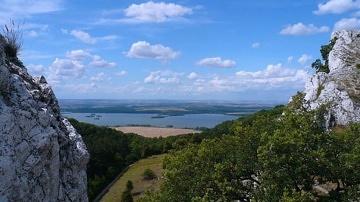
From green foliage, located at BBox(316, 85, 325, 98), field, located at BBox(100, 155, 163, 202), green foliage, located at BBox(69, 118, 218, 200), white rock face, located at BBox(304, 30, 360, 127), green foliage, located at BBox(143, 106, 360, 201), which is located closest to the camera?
green foliage, located at BBox(143, 106, 360, 201)

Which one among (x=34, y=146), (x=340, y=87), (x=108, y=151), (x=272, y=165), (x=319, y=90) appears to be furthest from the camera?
(x=108, y=151)

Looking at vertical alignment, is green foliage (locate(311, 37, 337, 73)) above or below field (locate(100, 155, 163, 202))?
above

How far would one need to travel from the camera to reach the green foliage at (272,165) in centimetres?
2044

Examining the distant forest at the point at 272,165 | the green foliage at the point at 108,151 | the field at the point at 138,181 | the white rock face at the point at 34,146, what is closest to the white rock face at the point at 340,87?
the distant forest at the point at 272,165

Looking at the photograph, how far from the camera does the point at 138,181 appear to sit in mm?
72438

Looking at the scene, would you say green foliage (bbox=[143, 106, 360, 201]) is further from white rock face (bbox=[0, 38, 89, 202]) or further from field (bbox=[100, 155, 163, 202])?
field (bbox=[100, 155, 163, 202])

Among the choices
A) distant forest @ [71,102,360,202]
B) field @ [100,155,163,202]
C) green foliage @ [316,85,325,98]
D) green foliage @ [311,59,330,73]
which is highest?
green foliage @ [311,59,330,73]

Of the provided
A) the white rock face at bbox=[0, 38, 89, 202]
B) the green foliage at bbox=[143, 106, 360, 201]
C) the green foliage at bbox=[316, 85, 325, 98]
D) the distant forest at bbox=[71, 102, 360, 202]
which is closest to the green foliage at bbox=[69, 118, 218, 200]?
the green foliage at bbox=[316, 85, 325, 98]

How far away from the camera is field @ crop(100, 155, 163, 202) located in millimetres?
65875

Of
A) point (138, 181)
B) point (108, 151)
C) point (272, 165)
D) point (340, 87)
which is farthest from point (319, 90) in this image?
point (108, 151)

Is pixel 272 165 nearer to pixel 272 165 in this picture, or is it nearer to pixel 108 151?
pixel 272 165

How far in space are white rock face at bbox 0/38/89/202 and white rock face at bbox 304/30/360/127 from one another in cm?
2816

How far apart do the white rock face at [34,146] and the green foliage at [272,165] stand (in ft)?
31.7

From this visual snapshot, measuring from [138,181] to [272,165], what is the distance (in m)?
55.0
